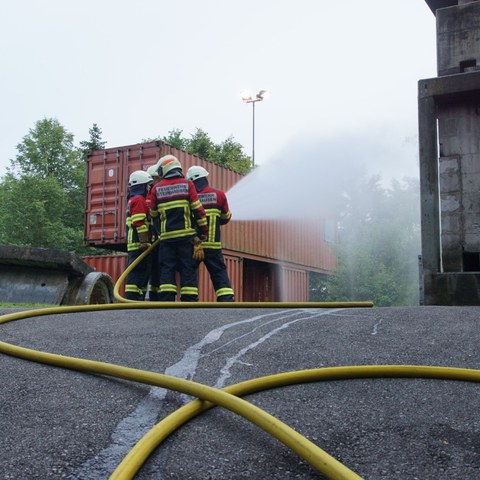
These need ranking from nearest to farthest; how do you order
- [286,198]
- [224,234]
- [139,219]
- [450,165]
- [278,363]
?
[278,363], [450,165], [139,219], [224,234], [286,198]

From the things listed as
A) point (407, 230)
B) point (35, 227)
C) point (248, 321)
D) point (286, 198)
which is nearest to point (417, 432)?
point (248, 321)

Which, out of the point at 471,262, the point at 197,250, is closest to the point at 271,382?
the point at 471,262

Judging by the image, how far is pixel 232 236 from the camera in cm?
1341

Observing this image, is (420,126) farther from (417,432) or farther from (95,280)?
(95,280)

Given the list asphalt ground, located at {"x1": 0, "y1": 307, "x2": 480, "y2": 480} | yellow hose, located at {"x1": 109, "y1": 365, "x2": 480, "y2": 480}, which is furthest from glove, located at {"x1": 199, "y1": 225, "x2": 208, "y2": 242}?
yellow hose, located at {"x1": 109, "y1": 365, "x2": 480, "y2": 480}

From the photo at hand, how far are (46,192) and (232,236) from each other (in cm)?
1944

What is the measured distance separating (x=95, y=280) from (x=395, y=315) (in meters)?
5.32

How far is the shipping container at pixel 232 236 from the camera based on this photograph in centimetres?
1224

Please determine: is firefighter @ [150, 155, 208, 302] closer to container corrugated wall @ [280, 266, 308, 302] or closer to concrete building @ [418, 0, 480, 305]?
concrete building @ [418, 0, 480, 305]

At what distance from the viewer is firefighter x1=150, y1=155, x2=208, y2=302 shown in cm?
670

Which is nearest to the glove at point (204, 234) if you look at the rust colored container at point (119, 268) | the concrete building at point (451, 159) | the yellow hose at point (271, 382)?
the concrete building at point (451, 159)

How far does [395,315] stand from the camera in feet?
13.2

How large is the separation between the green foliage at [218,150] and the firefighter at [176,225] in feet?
89.3

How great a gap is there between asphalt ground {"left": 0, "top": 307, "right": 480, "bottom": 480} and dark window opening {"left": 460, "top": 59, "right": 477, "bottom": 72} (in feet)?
10.3
